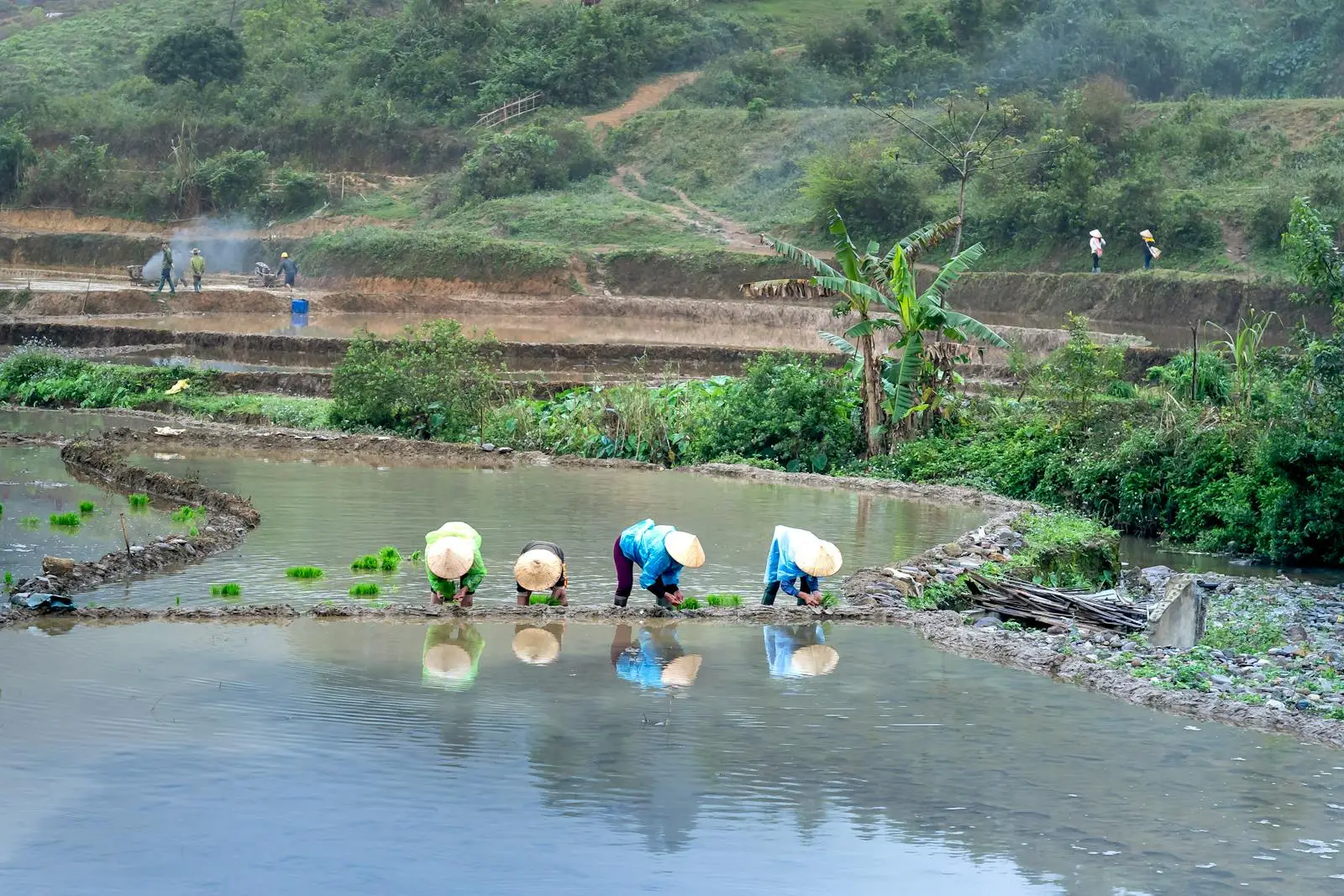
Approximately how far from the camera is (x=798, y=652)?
1095 cm

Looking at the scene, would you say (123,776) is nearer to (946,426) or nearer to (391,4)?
(946,426)

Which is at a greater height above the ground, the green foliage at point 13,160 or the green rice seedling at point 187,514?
the green foliage at point 13,160

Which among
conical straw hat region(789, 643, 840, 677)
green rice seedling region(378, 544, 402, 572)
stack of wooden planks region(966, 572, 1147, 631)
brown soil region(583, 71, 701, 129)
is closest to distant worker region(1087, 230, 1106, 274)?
brown soil region(583, 71, 701, 129)

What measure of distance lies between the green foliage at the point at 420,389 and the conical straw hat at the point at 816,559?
11.8m

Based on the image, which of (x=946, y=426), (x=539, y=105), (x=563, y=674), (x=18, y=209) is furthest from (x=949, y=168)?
(x=563, y=674)

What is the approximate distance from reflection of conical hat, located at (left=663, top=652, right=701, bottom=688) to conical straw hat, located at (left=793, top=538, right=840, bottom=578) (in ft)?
4.48

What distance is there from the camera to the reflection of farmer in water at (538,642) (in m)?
10.3

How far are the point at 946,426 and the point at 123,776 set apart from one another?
16.0 m

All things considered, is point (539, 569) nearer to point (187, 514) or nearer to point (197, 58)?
point (187, 514)

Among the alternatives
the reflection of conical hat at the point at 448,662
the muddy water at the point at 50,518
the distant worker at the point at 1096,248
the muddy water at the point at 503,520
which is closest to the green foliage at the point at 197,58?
the distant worker at the point at 1096,248

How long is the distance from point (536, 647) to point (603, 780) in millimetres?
2965

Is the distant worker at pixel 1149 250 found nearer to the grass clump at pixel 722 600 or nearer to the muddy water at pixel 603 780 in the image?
the grass clump at pixel 722 600

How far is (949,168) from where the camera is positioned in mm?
52969

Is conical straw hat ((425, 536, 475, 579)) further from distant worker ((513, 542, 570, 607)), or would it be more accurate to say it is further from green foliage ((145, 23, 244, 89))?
green foliage ((145, 23, 244, 89))
